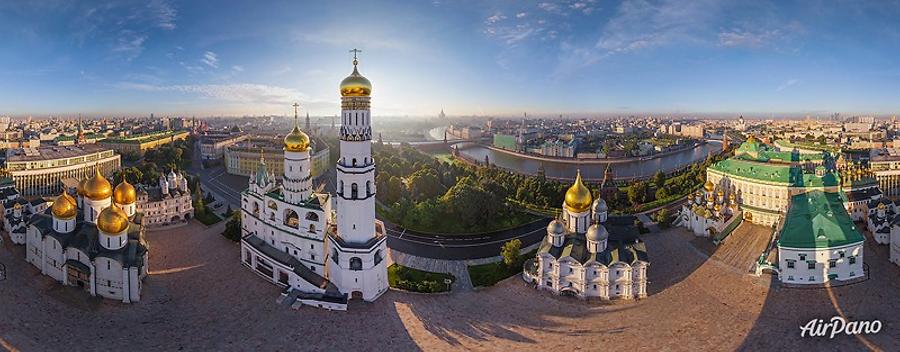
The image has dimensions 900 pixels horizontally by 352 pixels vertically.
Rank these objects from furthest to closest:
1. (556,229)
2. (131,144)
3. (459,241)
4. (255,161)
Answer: (131,144)
(255,161)
(459,241)
(556,229)

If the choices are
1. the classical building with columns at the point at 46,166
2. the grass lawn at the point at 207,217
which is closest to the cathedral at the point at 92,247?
the grass lawn at the point at 207,217

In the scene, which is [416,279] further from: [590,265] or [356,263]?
[590,265]

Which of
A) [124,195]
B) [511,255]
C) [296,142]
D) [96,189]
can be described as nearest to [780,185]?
[511,255]

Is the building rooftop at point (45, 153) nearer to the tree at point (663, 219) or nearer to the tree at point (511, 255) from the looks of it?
the tree at point (511, 255)

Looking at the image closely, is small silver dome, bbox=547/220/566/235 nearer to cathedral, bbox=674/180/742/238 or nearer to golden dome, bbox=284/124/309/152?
cathedral, bbox=674/180/742/238

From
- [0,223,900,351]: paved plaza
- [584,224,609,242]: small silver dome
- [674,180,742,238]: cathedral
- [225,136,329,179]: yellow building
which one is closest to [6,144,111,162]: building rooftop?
[225,136,329,179]: yellow building

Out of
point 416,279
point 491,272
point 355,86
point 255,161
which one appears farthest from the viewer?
point 255,161
